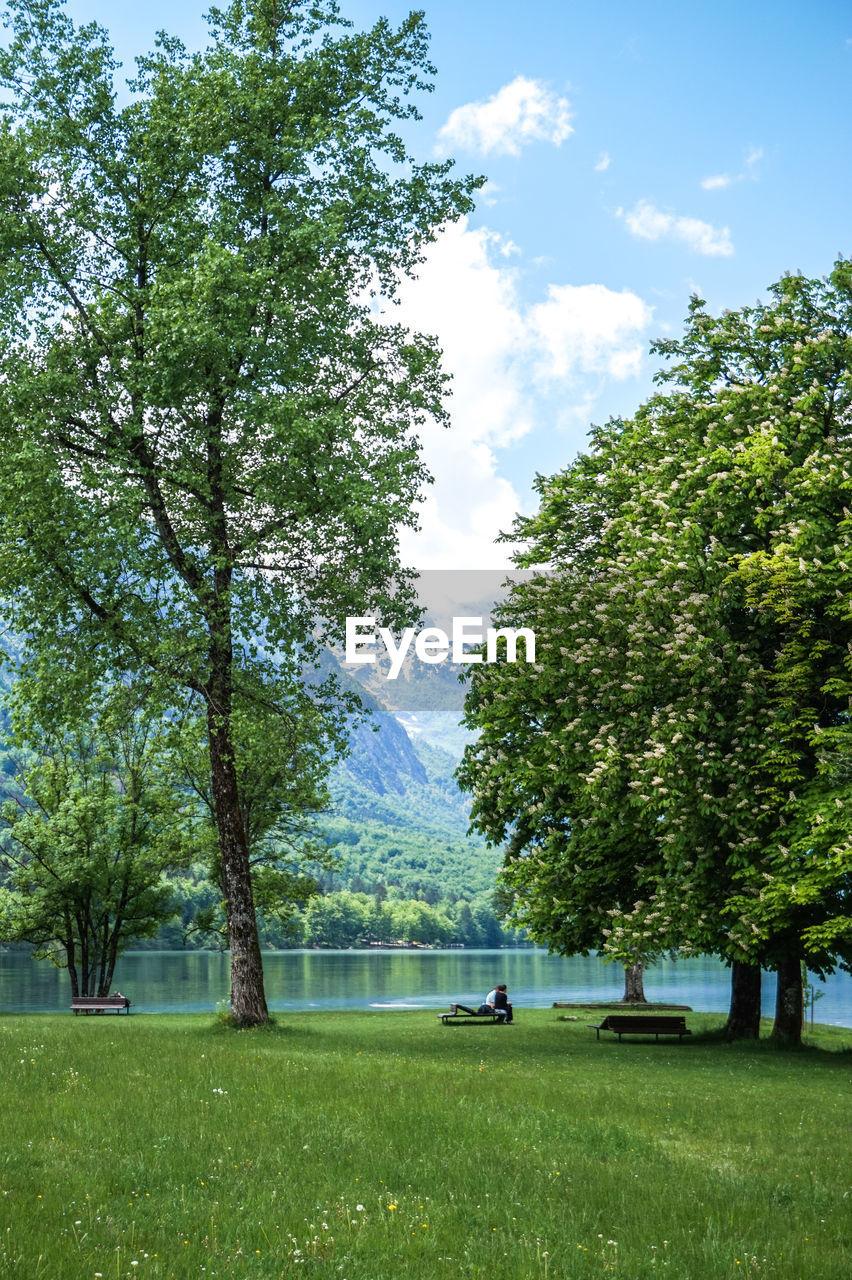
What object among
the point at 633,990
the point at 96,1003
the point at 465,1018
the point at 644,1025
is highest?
the point at 644,1025

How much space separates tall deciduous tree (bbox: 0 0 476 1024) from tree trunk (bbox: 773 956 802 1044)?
1393cm

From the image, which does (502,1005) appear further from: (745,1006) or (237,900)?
(237,900)

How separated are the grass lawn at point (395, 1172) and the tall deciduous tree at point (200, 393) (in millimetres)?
11267

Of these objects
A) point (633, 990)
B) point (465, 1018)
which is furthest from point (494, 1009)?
point (633, 990)

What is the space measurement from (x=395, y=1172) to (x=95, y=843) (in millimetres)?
39478

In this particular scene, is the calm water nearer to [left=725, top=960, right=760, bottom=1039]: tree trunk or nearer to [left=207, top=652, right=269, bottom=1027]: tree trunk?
[left=725, top=960, right=760, bottom=1039]: tree trunk

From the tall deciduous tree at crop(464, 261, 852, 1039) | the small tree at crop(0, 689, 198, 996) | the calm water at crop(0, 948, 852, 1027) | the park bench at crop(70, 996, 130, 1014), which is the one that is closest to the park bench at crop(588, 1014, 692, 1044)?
the tall deciduous tree at crop(464, 261, 852, 1039)

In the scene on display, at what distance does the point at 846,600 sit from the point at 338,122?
56.9ft

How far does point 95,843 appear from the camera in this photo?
4769 centimetres

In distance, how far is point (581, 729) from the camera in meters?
27.5

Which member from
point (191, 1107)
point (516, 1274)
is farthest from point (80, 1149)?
point (516, 1274)

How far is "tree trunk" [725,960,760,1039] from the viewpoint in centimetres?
3173

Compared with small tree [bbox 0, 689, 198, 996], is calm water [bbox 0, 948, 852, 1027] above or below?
below

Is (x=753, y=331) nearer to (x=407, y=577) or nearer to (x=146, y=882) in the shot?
(x=407, y=577)
